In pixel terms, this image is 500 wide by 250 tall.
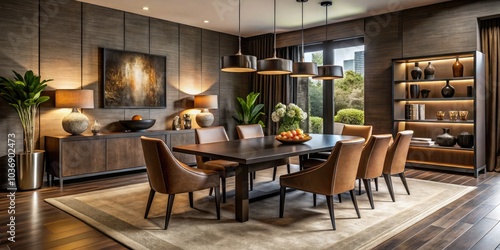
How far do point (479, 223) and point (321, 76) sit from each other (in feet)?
7.77

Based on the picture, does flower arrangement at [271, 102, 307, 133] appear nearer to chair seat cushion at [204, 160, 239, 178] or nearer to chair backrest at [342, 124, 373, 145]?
chair backrest at [342, 124, 373, 145]

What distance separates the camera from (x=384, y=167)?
4062 millimetres

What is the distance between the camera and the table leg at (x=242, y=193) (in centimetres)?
332

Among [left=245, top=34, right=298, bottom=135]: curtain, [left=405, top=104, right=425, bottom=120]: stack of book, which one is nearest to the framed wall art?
[left=245, top=34, right=298, bottom=135]: curtain

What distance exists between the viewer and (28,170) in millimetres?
4664

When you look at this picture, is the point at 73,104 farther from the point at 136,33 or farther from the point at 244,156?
the point at 244,156

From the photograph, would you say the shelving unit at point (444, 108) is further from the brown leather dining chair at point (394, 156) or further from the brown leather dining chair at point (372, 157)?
the brown leather dining chair at point (372, 157)

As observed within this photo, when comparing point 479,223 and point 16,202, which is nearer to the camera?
point 479,223

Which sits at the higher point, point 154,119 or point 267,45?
point 267,45

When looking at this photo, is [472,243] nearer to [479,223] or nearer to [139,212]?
[479,223]

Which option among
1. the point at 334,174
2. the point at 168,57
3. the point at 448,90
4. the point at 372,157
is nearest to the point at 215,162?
the point at 334,174

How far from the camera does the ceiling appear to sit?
5.72 meters

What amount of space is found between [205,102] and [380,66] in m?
3.37

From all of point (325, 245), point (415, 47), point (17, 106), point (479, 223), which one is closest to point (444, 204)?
point (479, 223)
